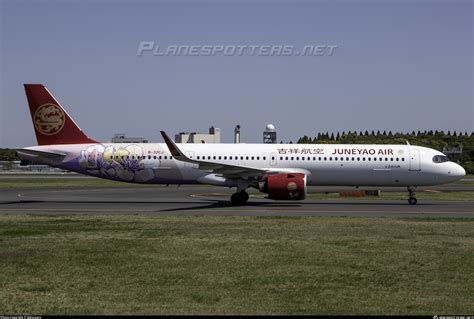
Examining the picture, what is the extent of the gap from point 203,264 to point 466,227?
39.0 feet

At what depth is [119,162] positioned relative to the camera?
111 ft

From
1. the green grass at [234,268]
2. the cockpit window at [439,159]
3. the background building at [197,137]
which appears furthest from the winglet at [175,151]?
the background building at [197,137]

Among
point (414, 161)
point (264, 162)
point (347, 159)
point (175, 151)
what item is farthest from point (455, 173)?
point (175, 151)

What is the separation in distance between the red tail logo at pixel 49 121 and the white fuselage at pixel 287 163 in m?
0.77

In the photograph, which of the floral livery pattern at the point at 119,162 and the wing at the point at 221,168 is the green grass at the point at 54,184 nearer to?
the floral livery pattern at the point at 119,162

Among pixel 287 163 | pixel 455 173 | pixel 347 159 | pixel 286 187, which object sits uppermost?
pixel 347 159

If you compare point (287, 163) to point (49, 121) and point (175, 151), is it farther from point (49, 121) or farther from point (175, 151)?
point (49, 121)

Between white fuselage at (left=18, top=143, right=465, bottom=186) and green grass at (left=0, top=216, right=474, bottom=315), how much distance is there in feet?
39.9

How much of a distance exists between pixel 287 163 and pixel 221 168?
4262mm

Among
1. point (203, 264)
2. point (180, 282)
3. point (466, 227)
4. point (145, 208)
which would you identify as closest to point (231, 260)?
point (203, 264)

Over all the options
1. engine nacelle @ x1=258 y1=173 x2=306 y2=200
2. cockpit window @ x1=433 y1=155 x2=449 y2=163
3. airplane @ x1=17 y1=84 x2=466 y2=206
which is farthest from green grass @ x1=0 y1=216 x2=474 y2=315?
cockpit window @ x1=433 y1=155 x2=449 y2=163

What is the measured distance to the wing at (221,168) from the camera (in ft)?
102

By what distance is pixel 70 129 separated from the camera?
3512cm

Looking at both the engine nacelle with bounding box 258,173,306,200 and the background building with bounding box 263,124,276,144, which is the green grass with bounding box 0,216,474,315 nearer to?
the engine nacelle with bounding box 258,173,306,200
